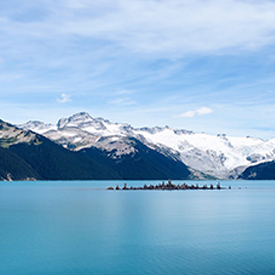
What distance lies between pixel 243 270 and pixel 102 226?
152 ft

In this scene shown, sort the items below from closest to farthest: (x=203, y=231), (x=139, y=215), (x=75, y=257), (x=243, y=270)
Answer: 1. (x=243, y=270)
2. (x=75, y=257)
3. (x=203, y=231)
4. (x=139, y=215)

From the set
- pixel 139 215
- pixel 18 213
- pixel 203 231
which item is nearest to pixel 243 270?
pixel 203 231

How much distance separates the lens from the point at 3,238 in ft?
268

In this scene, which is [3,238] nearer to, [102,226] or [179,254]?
[102,226]

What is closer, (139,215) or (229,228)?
(229,228)

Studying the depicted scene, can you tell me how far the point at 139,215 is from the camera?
125250 millimetres

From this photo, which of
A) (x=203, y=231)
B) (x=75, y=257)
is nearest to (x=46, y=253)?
(x=75, y=257)

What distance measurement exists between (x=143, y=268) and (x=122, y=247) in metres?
15.3

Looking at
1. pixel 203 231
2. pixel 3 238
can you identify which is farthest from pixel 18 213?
pixel 203 231

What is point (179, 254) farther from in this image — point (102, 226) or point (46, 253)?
point (102, 226)

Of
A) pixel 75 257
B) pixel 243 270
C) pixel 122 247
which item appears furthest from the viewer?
pixel 122 247

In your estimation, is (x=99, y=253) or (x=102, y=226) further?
(x=102, y=226)

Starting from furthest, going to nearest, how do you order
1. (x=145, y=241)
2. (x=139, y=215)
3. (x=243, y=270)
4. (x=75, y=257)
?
(x=139, y=215) → (x=145, y=241) → (x=75, y=257) → (x=243, y=270)

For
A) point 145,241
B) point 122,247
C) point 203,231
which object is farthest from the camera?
point 203,231
